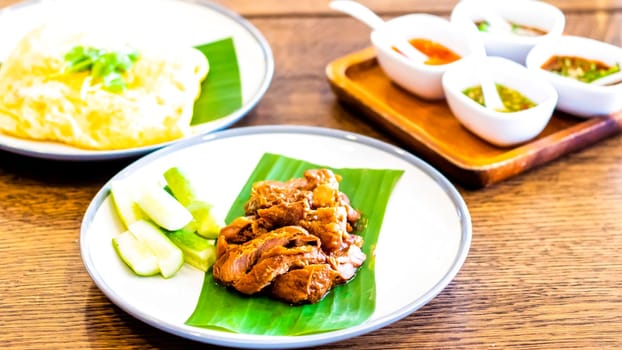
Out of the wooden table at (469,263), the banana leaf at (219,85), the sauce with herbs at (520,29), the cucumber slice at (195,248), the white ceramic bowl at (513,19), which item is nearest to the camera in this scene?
the wooden table at (469,263)

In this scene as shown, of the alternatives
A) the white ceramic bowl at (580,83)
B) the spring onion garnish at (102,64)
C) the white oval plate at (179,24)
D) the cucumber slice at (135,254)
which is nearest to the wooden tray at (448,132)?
the white ceramic bowl at (580,83)

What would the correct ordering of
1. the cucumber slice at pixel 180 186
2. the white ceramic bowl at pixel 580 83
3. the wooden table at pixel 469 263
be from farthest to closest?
the white ceramic bowl at pixel 580 83
the cucumber slice at pixel 180 186
the wooden table at pixel 469 263

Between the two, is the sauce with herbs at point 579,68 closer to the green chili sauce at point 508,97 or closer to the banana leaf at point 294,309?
the green chili sauce at point 508,97

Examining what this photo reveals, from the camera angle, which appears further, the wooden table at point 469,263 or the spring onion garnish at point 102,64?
the spring onion garnish at point 102,64

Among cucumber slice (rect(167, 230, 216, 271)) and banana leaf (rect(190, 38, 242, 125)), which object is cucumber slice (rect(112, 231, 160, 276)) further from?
banana leaf (rect(190, 38, 242, 125))

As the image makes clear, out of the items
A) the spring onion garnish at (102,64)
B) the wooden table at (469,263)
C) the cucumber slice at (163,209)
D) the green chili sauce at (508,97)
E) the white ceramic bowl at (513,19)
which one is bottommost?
the wooden table at (469,263)

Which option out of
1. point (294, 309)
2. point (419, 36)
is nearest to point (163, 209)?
point (294, 309)
